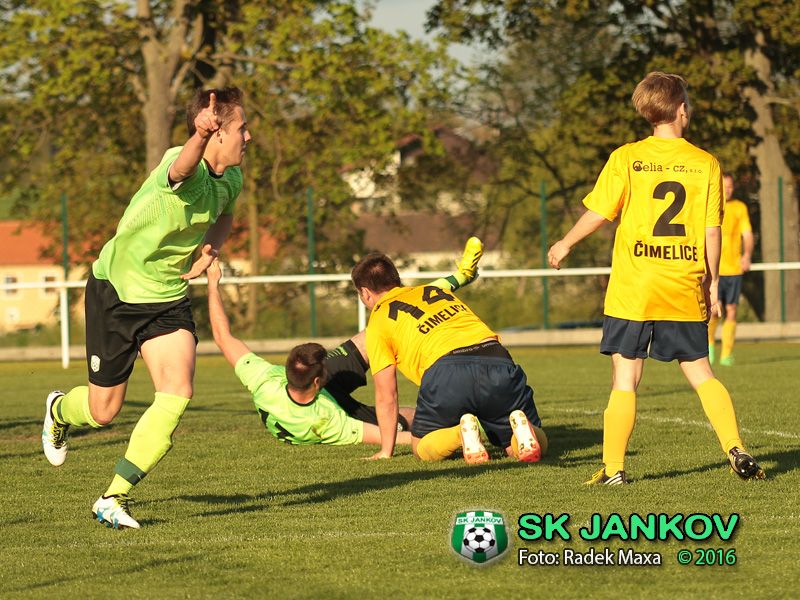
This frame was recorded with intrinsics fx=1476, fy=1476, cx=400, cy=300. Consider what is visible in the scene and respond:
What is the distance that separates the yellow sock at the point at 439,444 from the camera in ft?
27.2

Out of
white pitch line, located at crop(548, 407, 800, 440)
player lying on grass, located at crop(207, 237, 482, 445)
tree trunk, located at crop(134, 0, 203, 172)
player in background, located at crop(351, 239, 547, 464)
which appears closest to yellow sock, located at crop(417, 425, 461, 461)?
player in background, located at crop(351, 239, 547, 464)

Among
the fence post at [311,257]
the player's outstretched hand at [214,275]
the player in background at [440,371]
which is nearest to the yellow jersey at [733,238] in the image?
the player in background at [440,371]

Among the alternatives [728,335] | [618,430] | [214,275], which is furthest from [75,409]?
[728,335]

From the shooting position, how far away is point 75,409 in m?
7.38

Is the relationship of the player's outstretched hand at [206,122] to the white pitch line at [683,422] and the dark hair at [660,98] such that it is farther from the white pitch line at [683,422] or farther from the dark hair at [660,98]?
the white pitch line at [683,422]

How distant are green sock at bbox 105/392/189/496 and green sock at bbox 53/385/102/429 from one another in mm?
839

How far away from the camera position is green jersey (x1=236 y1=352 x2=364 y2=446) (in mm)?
9352

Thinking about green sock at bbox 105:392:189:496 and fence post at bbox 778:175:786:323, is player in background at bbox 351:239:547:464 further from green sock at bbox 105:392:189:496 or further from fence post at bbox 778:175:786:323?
fence post at bbox 778:175:786:323

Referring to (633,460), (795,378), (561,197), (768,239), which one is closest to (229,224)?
(633,460)

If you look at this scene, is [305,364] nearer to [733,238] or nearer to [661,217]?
[661,217]

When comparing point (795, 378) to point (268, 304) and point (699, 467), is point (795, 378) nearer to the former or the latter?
point (699, 467)

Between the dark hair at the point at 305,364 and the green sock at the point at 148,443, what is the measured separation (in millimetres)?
2394

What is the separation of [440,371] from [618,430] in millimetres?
1340

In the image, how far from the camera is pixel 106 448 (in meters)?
9.73
